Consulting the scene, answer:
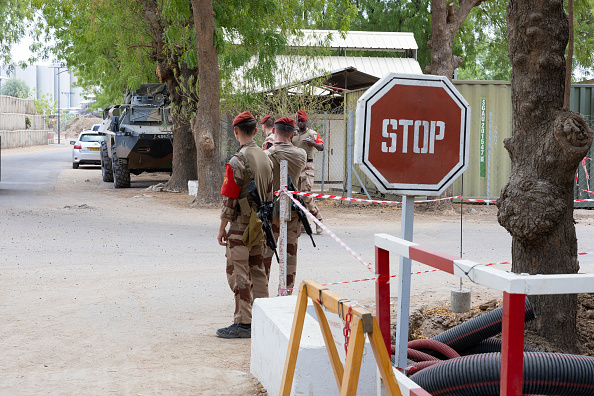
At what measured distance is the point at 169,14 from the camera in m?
16.6

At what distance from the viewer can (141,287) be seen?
771 cm

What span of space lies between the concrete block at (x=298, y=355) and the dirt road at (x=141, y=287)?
9.2 inches

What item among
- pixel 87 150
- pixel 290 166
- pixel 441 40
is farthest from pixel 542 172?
pixel 87 150

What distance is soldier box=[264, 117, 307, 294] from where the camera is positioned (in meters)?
6.76

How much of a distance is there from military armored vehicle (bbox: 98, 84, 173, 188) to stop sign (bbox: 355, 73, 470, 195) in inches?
688

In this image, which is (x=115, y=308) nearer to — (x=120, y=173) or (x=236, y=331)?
(x=236, y=331)

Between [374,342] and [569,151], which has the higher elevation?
[569,151]

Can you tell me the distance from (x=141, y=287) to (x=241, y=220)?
2.35 m

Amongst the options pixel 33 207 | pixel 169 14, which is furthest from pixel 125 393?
pixel 169 14

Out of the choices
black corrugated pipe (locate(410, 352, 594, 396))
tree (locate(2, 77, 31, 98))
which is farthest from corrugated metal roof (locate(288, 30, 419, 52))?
tree (locate(2, 77, 31, 98))

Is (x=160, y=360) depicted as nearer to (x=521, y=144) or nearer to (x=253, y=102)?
(x=521, y=144)

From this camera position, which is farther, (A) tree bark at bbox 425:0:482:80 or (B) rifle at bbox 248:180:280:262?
(A) tree bark at bbox 425:0:482:80

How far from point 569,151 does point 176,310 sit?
379 centimetres

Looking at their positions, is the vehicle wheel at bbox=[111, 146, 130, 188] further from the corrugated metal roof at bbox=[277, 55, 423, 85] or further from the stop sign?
the stop sign
